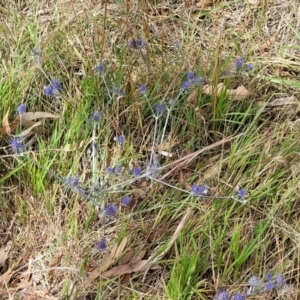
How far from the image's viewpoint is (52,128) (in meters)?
2.12

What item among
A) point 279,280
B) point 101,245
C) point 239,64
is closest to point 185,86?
point 239,64

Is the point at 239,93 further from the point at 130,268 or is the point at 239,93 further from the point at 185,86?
the point at 130,268

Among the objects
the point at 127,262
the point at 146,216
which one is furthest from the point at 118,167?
the point at 127,262

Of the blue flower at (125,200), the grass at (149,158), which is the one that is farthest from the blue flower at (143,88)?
the blue flower at (125,200)

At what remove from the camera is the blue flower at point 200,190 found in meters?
1.78

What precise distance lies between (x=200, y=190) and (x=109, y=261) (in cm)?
35

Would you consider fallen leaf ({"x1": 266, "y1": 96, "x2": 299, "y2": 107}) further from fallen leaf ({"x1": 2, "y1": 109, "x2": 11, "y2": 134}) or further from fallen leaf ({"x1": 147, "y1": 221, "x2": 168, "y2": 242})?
fallen leaf ({"x1": 2, "y1": 109, "x2": 11, "y2": 134})

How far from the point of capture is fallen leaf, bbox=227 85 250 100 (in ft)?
6.95

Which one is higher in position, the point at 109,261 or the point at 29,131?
the point at 29,131

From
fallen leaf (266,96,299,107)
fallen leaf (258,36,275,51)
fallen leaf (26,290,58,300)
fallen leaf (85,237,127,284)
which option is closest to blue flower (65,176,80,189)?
fallen leaf (85,237,127,284)

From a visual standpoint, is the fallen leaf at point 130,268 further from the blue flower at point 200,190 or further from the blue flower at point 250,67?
the blue flower at point 250,67

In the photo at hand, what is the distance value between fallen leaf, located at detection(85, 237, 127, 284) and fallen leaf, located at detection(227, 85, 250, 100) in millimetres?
681

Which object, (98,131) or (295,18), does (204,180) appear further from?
(295,18)

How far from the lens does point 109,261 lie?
1.74 m
